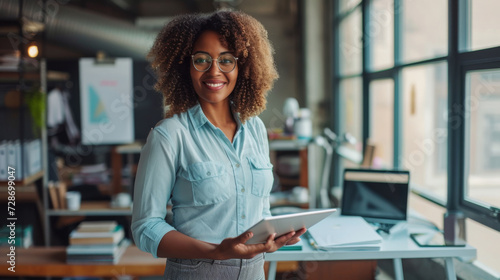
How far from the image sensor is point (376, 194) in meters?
2.04

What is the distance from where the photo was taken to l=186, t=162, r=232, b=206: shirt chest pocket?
4.15ft

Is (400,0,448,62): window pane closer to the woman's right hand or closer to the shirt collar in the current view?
the shirt collar

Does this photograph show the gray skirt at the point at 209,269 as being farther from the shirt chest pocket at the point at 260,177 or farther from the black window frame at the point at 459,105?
the black window frame at the point at 459,105

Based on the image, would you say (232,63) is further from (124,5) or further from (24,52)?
(124,5)

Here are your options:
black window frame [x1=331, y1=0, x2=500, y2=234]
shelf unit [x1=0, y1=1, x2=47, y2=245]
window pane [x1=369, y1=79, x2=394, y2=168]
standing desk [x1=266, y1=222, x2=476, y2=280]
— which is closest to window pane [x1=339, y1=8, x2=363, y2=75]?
window pane [x1=369, y1=79, x2=394, y2=168]

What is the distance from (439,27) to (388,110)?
0.94 meters

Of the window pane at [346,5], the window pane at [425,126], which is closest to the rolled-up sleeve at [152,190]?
the window pane at [425,126]

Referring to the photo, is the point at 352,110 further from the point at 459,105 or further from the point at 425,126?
the point at 459,105

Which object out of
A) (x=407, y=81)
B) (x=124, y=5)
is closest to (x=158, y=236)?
(x=407, y=81)

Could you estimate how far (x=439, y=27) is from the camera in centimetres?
253

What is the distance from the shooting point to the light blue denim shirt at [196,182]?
1.22 metres

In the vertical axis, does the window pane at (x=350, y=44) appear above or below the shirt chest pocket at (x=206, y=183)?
above

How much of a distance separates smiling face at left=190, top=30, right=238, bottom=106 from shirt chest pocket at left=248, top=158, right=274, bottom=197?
0.68ft

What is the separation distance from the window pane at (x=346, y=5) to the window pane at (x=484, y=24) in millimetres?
1696
